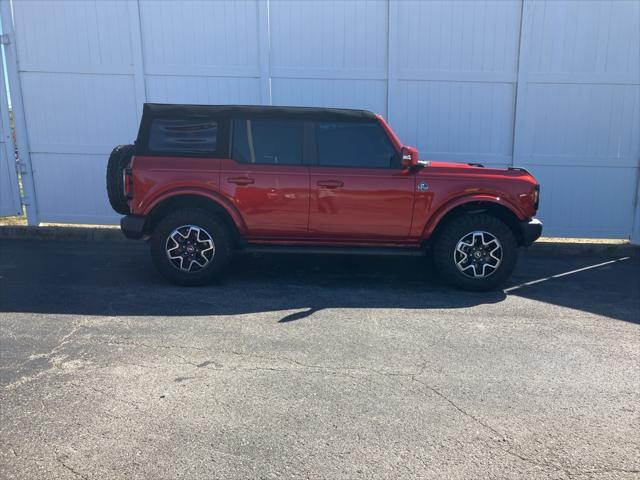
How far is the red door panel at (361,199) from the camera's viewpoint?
545 centimetres

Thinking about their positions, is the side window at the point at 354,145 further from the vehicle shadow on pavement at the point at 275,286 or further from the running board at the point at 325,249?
the vehicle shadow on pavement at the point at 275,286

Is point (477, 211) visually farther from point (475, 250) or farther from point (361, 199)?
point (361, 199)

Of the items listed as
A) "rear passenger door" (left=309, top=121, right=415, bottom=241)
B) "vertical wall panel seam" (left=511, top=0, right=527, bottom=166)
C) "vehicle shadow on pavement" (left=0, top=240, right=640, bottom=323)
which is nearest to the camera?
"vehicle shadow on pavement" (left=0, top=240, right=640, bottom=323)

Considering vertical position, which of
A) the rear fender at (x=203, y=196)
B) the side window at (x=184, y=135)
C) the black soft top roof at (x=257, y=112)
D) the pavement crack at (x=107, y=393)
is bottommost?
the pavement crack at (x=107, y=393)

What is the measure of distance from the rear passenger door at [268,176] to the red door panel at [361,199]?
0.50ft

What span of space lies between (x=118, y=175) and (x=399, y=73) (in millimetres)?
4632

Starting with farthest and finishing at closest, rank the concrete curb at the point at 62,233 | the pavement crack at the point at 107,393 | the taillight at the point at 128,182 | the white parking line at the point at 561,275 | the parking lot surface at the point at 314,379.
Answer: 1. the concrete curb at the point at 62,233
2. the white parking line at the point at 561,275
3. the taillight at the point at 128,182
4. the pavement crack at the point at 107,393
5. the parking lot surface at the point at 314,379

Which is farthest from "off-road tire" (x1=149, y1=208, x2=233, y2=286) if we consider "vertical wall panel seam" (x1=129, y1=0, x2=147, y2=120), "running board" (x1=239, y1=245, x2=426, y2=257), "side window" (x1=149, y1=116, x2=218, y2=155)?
"vertical wall panel seam" (x1=129, y1=0, x2=147, y2=120)

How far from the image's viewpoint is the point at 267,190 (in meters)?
5.45

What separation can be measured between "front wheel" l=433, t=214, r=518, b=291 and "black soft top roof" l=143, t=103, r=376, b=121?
156 cm

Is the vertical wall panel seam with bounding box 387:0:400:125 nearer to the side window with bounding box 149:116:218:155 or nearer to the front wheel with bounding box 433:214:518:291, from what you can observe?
the front wheel with bounding box 433:214:518:291

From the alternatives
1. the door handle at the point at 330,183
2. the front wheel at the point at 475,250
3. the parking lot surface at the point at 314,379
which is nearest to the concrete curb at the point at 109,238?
the parking lot surface at the point at 314,379

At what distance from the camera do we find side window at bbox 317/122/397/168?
5.53m

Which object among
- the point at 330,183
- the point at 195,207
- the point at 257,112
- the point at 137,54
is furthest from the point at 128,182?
the point at 137,54
